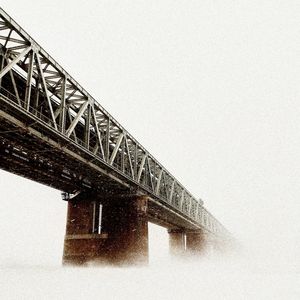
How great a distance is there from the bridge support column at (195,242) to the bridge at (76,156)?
1105 inches

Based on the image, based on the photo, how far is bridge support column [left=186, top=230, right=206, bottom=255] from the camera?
72250mm

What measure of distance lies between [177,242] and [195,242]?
13.5ft

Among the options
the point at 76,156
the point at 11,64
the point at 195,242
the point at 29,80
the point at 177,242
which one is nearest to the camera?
the point at 11,64

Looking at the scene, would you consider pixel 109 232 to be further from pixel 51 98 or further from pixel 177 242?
pixel 177 242

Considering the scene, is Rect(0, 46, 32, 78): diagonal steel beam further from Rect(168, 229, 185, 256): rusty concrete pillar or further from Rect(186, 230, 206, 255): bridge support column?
Rect(186, 230, 206, 255): bridge support column

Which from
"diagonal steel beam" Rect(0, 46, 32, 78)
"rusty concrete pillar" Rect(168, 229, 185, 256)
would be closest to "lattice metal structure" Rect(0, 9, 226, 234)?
"diagonal steel beam" Rect(0, 46, 32, 78)

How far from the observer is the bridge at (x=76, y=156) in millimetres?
17922

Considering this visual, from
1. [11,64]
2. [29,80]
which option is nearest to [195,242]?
[29,80]

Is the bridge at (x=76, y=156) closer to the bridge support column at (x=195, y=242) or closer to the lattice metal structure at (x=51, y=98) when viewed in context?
the lattice metal structure at (x=51, y=98)

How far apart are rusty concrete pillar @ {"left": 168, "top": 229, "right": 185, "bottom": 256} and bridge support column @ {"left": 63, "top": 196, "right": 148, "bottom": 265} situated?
4165cm

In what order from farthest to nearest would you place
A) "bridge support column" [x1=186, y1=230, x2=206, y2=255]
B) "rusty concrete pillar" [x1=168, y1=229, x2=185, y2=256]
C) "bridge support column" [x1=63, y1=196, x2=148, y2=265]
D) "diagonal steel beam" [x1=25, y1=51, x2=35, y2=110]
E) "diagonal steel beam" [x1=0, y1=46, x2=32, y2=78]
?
"rusty concrete pillar" [x1=168, y1=229, x2=185, y2=256] → "bridge support column" [x1=186, y1=230, x2=206, y2=255] → "bridge support column" [x1=63, y1=196, x2=148, y2=265] → "diagonal steel beam" [x1=25, y1=51, x2=35, y2=110] → "diagonal steel beam" [x1=0, y1=46, x2=32, y2=78]

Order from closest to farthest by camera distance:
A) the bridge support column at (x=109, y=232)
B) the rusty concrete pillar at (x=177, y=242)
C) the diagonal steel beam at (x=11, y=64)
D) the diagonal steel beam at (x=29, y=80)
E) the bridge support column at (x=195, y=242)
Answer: the diagonal steel beam at (x=11, y=64) → the diagonal steel beam at (x=29, y=80) → the bridge support column at (x=109, y=232) → the bridge support column at (x=195, y=242) → the rusty concrete pillar at (x=177, y=242)

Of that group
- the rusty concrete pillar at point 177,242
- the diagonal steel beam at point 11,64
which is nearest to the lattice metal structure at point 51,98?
the diagonal steel beam at point 11,64

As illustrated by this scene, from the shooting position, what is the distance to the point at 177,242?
244 ft
